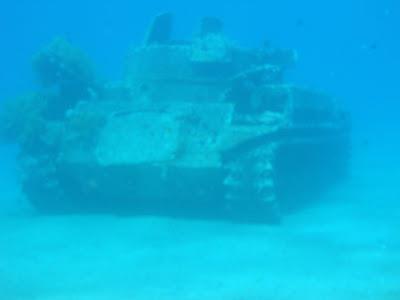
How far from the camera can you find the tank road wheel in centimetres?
1192

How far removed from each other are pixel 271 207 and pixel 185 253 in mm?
2406

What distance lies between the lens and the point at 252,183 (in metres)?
11.9

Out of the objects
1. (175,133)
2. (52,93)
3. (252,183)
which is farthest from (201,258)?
(52,93)

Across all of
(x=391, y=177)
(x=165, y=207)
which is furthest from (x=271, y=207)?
(x=391, y=177)

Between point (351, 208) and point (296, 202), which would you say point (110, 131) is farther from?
point (351, 208)

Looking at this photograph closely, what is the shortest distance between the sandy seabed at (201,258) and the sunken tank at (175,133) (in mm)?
545

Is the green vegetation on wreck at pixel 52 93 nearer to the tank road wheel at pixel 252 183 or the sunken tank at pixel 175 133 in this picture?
the sunken tank at pixel 175 133

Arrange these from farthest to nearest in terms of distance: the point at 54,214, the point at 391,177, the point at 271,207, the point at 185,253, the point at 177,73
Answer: the point at 391,177, the point at 177,73, the point at 54,214, the point at 271,207, the point at 185,253

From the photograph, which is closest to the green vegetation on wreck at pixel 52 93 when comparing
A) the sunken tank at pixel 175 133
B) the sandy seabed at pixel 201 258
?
the sunken tank at pixel 175 133

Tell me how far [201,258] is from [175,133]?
10.7ft

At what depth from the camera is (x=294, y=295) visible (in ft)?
26.5

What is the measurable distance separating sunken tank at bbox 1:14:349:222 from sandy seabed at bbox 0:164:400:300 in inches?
21.5

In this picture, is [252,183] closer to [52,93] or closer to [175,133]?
[175,133]

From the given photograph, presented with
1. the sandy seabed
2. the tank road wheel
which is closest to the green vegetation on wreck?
the sandy seabed
